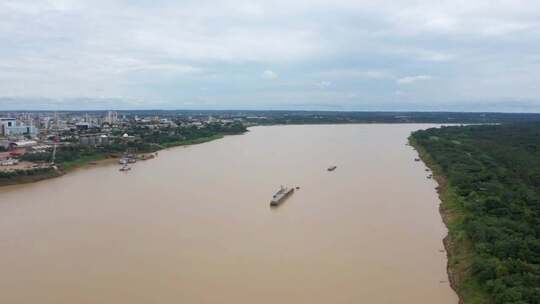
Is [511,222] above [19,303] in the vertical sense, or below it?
above

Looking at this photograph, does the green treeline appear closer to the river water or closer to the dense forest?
the river water

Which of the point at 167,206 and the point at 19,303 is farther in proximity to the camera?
the point at 167,206

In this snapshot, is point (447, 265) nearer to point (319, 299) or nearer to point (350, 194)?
point (319, 299)

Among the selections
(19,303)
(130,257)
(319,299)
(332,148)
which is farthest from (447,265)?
(332,148)

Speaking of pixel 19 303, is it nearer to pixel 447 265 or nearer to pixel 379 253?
pixel 379 253

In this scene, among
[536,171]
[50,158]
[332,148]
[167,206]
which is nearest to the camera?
[167,206]

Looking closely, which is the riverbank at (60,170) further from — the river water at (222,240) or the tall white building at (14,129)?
the tall white building at (14,129)

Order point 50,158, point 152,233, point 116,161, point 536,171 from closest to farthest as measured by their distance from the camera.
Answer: point 152,233, point 536,171, point 50,158, point 116,161
